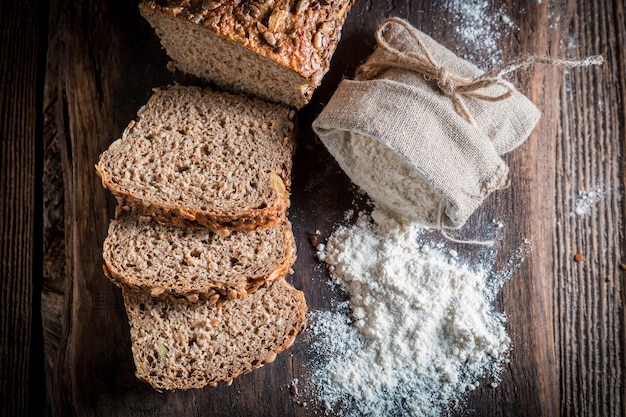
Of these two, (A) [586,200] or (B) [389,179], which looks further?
(A) [586,200]

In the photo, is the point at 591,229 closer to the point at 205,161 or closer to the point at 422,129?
the point at 422,129

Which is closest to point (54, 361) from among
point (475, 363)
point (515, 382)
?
point (475, 363)

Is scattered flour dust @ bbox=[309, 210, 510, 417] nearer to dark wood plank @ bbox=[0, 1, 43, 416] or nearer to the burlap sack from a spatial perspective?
the burlap sack

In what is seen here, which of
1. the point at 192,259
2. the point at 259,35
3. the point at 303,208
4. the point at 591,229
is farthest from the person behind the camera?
the point at 591,229

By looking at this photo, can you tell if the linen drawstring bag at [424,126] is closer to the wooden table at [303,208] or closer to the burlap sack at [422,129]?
the burlap sack at [422,129]

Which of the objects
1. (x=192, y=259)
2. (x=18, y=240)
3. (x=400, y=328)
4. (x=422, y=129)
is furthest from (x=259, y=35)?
(x=18, y=240)

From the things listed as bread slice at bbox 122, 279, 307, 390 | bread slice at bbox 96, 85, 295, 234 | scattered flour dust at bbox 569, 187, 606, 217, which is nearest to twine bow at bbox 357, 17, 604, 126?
bread slice at bbox 96, 85, 295, 234

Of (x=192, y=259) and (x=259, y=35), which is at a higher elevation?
(x=259, y=35)

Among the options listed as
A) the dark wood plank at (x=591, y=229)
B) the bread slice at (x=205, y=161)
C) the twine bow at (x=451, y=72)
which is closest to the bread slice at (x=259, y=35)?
the bread slice at (x=205, y=161)
